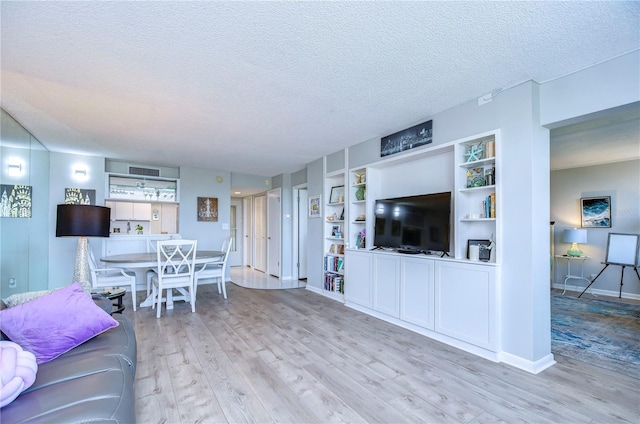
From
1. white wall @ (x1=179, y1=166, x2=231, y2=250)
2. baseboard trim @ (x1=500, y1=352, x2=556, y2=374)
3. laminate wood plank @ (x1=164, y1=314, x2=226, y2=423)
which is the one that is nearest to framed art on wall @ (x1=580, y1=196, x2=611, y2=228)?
baseboard trim @ (x1=500, y1=352, x2=556, y2=374)

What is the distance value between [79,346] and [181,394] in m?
0.74

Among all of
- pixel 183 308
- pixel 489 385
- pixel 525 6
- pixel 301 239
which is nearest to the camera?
pixel 525 6

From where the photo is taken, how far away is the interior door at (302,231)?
254 inches

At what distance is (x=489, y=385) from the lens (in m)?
2.20

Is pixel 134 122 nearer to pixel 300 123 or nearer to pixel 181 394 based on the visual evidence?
pixel 300 123

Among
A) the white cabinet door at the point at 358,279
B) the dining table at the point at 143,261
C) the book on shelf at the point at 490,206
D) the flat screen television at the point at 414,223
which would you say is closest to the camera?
the book on shelf at the point at 490,206

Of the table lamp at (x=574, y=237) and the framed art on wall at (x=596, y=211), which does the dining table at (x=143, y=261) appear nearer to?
the table lamp at (x=574, y=237)

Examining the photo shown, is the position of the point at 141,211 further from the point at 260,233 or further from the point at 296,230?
the point at 296,230

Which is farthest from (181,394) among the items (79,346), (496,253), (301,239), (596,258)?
(596,258)

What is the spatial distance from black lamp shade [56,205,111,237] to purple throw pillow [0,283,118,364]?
209 cm

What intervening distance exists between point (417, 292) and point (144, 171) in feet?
17.5

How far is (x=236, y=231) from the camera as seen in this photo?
8578 mm

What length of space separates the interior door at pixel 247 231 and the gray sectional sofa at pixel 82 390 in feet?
21.4

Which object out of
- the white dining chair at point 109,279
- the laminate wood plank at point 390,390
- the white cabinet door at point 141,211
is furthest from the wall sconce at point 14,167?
the laminate wood plank at point 390,390
